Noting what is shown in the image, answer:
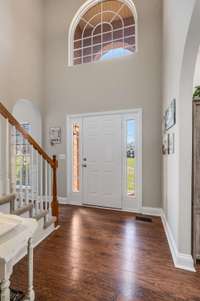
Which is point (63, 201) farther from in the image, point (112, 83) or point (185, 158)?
point (185, 158)

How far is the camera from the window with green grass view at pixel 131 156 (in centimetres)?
392

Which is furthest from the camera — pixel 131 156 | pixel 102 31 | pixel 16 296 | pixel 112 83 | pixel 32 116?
pixel 32 116

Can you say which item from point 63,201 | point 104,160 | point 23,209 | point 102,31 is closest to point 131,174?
point 104,160

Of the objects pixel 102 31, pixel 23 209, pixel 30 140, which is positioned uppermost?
pixel 102 31

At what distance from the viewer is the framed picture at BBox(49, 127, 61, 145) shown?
14.8ft

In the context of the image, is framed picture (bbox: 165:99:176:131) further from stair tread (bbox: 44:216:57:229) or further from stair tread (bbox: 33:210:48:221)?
stair tread (bbox: 44:216:57:229)

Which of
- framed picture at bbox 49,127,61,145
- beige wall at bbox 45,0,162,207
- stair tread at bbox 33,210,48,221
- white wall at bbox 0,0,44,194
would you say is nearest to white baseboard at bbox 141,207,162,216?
beige wall at bbox 45,0,162,207

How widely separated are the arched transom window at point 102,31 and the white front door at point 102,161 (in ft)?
4.85

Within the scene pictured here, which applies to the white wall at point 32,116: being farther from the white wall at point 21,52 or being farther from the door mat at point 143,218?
the door mat at point 143,218

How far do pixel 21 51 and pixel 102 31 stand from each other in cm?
186

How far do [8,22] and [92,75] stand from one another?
190 centimetres

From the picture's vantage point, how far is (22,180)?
2.52 metres

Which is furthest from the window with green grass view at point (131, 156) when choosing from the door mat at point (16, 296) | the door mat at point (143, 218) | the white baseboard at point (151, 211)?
the door mat at point (16, 296)

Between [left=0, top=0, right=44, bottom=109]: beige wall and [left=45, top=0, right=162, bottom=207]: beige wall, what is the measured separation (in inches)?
9.2
